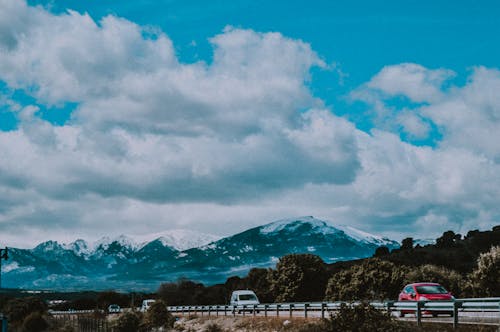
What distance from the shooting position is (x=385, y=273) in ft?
211

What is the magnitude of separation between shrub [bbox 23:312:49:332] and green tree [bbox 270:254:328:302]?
27.8 meters

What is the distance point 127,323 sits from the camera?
6138 centimetres

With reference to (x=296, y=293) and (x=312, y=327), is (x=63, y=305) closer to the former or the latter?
(x=296, y=293)

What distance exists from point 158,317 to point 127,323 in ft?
8.83

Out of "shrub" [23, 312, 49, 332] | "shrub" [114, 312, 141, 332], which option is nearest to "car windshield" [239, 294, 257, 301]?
"shrub" [114, 312, 141, 332]

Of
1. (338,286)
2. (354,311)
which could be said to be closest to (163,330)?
(338,286)

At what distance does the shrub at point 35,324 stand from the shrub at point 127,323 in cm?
2671

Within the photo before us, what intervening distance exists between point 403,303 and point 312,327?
5.17 metres

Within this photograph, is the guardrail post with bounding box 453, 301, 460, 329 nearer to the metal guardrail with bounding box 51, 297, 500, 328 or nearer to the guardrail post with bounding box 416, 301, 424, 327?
the metal guardrail with bounding box 51, 297, 500, 328

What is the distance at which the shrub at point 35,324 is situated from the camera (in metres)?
84.6

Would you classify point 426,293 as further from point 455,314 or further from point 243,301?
point 243,301

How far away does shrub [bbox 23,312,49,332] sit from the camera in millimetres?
84625

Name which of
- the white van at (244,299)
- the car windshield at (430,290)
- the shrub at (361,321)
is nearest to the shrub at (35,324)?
the white van at (244,299)

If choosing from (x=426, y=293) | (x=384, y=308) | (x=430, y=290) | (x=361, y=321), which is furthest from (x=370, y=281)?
(x=361, y=321)
